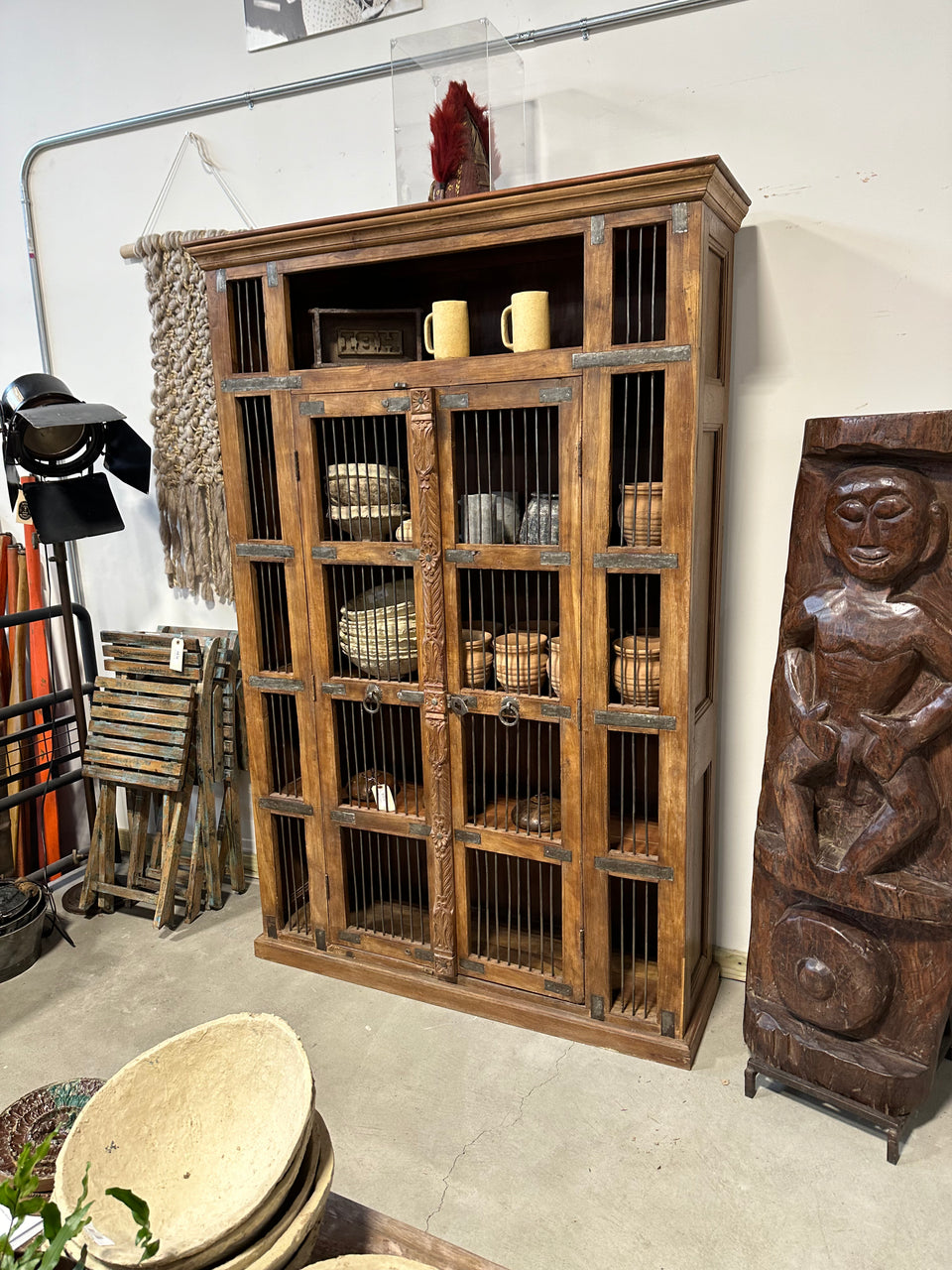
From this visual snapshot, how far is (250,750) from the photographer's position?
277cm

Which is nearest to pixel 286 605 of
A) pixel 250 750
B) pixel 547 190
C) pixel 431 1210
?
pixel 250 750

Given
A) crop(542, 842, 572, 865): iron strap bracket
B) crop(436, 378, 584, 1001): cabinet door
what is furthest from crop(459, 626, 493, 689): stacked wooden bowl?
crop(542, 842, 572, 865): iron strap bracket

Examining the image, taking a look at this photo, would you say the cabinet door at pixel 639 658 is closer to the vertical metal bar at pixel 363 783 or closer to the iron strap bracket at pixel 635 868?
the iron strap bracket at pixel 635 868

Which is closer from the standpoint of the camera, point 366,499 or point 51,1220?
point 51,1220

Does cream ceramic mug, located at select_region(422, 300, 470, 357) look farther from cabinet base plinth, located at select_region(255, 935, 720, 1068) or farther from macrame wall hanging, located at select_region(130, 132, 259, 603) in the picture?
cabinet base plinth, located at select_region(255, 935, 720, 1068)

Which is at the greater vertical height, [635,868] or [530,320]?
[530,320]

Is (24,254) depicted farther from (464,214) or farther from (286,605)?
(464,214)

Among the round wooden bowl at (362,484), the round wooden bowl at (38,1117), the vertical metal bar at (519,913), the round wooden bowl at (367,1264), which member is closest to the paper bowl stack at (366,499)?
the round wooden bowl at (362,484)

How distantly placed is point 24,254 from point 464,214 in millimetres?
2078

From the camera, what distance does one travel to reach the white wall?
6.95ft

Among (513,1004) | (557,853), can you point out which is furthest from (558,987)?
(557,853)

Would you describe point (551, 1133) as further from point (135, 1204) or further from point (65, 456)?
point (65, 456)

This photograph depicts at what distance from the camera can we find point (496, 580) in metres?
2.70

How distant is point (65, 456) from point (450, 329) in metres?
1.49
